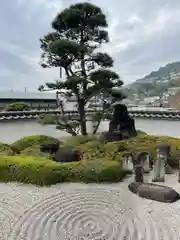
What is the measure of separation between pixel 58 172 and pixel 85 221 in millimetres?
1592

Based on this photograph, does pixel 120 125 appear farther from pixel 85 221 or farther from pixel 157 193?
pixel 85 221

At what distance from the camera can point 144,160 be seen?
5977 millimetres

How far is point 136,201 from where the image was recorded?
4.47m

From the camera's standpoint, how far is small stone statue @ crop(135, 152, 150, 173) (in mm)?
5872

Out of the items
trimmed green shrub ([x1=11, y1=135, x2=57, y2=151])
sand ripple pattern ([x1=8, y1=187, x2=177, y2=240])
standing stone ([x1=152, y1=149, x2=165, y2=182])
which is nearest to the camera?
sand ripple pattern ([x1=8, y1=187, x2=177, y2=240])

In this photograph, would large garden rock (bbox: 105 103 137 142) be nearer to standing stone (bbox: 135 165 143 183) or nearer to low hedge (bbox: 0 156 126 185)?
low hedge (bbox: 0 156 126 185)

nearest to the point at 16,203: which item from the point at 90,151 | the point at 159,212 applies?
the point at 159,212

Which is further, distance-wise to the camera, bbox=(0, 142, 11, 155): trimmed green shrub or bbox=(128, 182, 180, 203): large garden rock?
bbox=(0, 142, 11, 155): trimmed green shrub

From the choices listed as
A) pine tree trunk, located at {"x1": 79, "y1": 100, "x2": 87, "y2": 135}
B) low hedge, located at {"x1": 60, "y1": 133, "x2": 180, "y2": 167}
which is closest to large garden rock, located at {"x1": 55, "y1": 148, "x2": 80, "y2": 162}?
low hedge, located at {"x1": 60, "y1": 133, "x2": 180, "y2": 167}

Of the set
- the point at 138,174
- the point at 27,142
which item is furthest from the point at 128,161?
the point at 27,142

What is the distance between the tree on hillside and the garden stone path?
4.15 metres

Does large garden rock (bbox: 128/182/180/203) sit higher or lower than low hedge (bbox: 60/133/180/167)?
lower

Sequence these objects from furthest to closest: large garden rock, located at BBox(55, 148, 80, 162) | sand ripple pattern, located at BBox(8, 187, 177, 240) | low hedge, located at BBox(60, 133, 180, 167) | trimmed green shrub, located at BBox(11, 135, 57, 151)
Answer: trimmed green shrub, located at BBox(11, 135, 57, 151) → low hedge, located at BBox(60, 133, 180, 167) → large garden rock, located at BBox(55, 148, 80, 162) → sand ripple pattern, located at BBox(8, 187, 177, 240)

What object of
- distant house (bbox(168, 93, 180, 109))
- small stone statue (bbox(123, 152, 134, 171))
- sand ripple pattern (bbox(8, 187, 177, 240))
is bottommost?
sand ripple pattern (bbox(8, 187, 177, 240))
